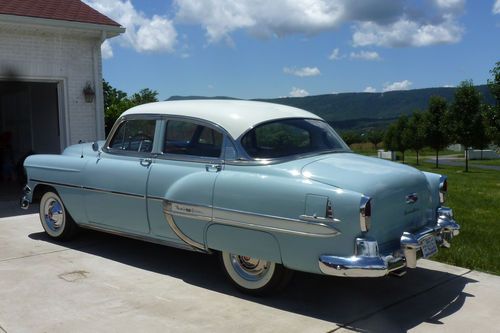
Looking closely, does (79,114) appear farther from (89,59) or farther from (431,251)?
(431,251)

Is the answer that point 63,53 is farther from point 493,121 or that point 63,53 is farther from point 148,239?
point 493,121

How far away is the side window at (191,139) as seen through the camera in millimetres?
4734

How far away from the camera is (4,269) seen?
5.24 metres

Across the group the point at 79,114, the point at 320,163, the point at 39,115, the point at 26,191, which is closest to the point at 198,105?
the point at 320,163

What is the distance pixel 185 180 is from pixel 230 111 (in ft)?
2.49

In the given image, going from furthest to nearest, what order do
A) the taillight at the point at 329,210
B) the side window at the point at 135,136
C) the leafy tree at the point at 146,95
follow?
the leafy tree at the point at 146,95 → the side window at the point at 135,136 → the taillight at the point at 329,210

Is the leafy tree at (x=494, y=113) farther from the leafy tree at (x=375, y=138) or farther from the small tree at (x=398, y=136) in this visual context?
the leafy tree at (x=375, y=138)

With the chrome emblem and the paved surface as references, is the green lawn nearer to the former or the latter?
the paved surface

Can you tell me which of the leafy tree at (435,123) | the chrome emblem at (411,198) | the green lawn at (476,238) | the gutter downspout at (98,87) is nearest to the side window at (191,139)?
the chrome emblem at (411,198)

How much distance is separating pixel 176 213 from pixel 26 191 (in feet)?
8.92

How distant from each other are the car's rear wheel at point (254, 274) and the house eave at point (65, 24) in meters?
6.57

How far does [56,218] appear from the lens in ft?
20.6

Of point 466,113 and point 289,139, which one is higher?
point 466,113

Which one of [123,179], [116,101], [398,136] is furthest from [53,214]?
[398,136]
